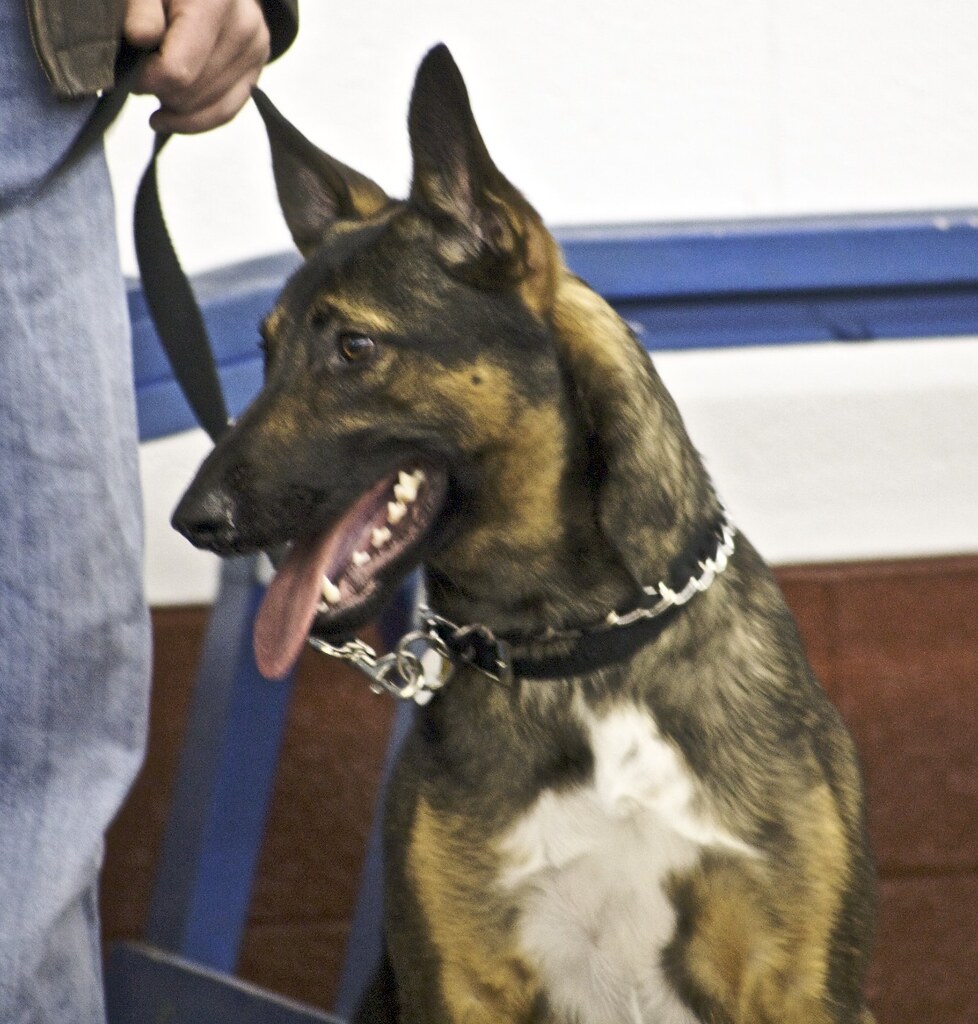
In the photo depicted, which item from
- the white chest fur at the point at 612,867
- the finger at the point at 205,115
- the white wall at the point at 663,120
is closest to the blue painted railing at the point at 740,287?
the finger at the point at 205,115

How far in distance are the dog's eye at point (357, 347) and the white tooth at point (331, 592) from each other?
0.26 metres

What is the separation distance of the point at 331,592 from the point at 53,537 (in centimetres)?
32

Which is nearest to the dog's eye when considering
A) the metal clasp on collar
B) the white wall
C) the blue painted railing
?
the metal clasp on collar

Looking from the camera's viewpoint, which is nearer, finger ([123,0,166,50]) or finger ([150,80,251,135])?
finger ([123,0,166,50])

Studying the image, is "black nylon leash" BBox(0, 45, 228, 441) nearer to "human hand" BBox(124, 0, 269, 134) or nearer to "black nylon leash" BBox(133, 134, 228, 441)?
"black nylon leash" BBox(133, 134, 228, 441)

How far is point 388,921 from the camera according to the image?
175 centimetres

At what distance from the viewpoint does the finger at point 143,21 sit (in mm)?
1430

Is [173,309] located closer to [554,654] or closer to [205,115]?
[205,115]

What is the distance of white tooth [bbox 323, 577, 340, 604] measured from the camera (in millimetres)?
1575

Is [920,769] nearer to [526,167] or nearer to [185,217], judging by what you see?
[526,167]

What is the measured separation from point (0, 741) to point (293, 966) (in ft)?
5.86

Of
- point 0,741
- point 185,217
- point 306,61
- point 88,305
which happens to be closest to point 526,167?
point 306,61

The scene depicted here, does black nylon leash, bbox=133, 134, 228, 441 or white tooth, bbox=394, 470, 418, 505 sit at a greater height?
black nylon leash, bbox=133, 134, 228, 441

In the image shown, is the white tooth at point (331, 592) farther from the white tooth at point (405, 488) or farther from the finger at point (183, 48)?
the finger at point (183, 48)
